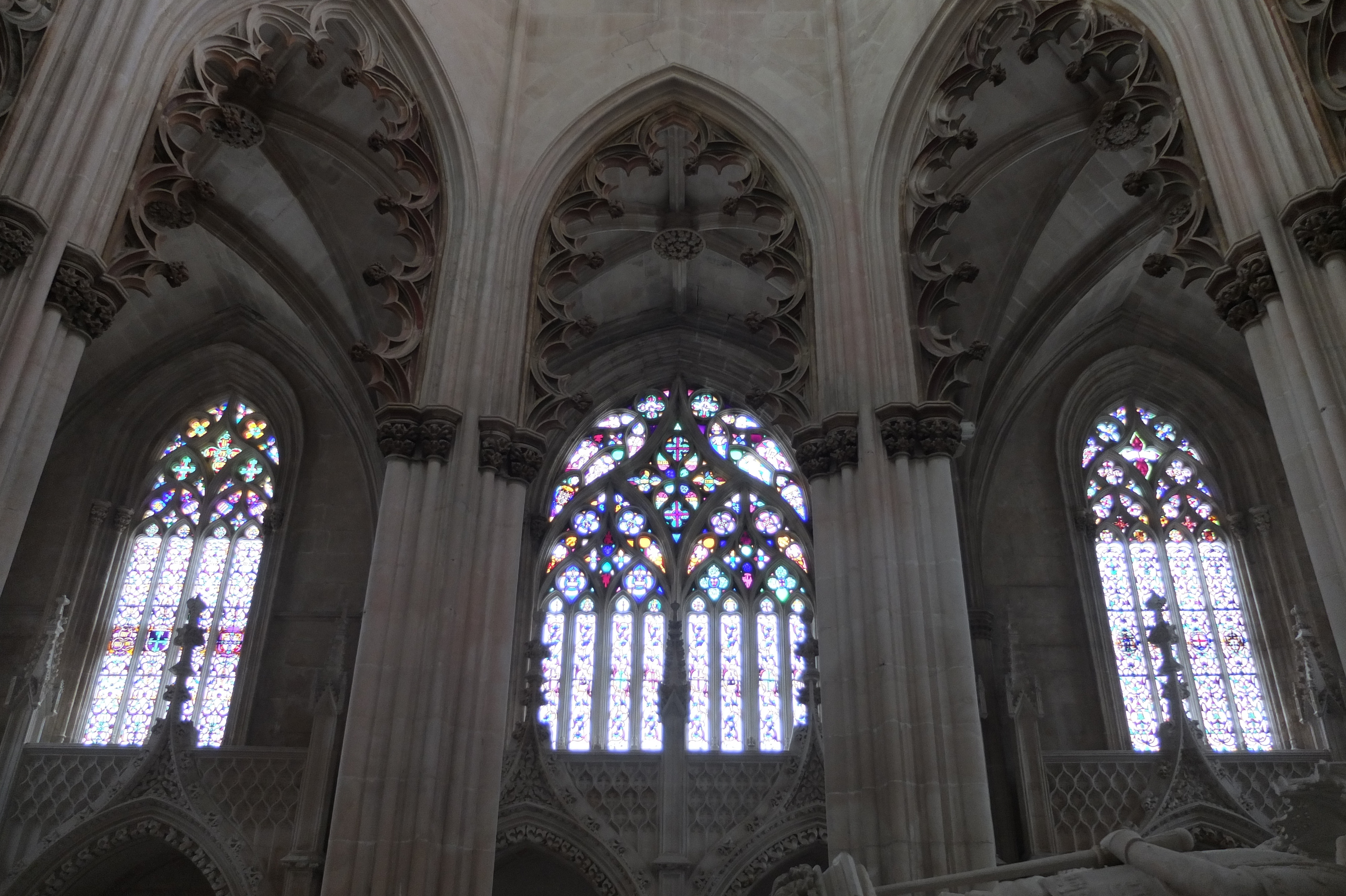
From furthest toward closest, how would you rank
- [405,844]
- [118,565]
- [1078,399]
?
[1078,399] < [118,565] < [405,844]

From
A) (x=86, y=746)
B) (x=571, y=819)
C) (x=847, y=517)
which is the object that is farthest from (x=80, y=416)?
(x=847, y=517)

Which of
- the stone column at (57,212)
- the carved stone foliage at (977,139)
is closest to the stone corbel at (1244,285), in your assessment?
the carved stone foliage at (977,139)

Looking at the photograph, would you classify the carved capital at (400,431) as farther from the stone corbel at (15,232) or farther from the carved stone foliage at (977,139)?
the carved stone foliage at (977,139)

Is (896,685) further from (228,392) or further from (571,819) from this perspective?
(228,392)

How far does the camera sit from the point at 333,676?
42.3ft

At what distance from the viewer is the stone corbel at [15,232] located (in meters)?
7.11

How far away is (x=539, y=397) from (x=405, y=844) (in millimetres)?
4055

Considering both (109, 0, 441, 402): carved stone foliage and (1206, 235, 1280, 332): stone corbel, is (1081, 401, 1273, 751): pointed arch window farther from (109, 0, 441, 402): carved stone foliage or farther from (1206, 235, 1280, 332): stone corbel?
(109, 0, 441, 402): carved stone foliage

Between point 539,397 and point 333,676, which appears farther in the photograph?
point 333,676

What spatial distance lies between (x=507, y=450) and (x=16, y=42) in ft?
15.0

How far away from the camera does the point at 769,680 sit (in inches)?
581

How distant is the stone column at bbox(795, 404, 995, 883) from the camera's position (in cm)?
796

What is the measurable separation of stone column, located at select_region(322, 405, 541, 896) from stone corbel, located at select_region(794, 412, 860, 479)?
2.31m

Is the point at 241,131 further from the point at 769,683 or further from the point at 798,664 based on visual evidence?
the point at 798,664
